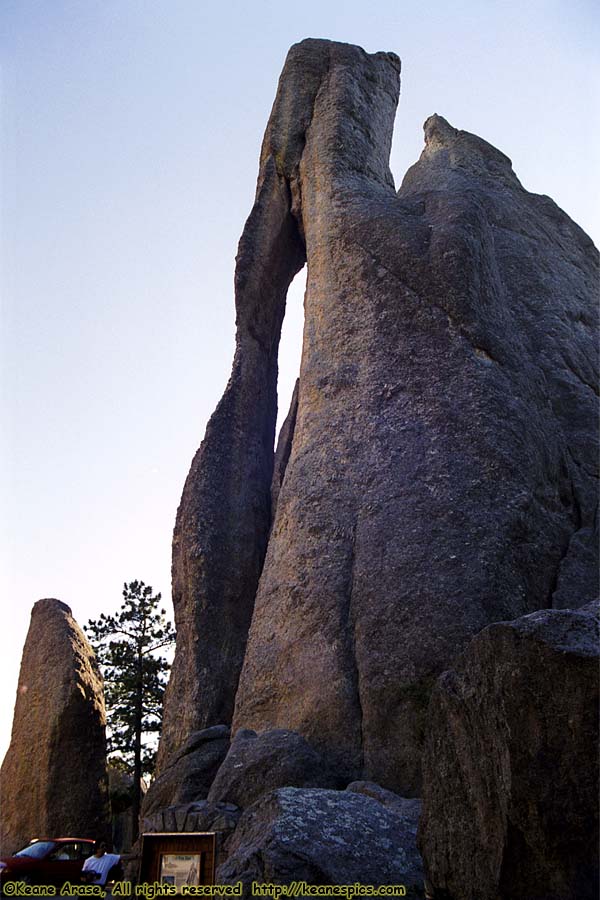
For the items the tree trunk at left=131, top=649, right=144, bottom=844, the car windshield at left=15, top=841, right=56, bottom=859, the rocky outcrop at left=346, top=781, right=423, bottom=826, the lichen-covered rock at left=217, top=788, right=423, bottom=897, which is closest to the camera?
the lichen-covered rock at left=217, top=788, right=423, bottom=897

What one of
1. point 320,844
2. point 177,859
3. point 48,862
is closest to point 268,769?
point 177,859

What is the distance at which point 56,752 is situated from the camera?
13773mm

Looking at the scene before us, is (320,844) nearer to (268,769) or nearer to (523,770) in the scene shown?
(523,770)

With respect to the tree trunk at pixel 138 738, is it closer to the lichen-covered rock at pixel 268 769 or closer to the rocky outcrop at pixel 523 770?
the lichen-covered rock at pixel 268 769

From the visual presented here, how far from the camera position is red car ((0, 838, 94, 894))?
10.6m

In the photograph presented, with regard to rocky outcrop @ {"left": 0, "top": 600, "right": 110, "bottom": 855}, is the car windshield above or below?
below

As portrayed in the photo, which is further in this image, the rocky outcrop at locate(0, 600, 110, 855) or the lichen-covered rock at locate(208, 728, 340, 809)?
the rocky outcrop at locate(0, 600, 110, 855)

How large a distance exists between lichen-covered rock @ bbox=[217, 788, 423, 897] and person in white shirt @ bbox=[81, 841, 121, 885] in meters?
3.00

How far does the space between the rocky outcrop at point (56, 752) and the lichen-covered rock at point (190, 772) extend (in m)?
2.42

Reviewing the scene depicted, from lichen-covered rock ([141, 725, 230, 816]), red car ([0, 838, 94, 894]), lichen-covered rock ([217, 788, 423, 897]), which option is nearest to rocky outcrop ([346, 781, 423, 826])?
lichen-covered rock ([217, 788, 423, 897])

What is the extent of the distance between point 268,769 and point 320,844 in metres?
3.20

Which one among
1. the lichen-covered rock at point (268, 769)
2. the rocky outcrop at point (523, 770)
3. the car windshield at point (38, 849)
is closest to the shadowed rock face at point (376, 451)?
the lichen-covered rock at point (268, 769)

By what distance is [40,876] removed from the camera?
421 inches

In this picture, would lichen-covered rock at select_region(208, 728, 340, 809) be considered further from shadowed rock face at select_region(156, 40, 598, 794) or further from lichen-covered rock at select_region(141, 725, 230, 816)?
lichen-covered rock at select_region(141, 725, 230, 816)
